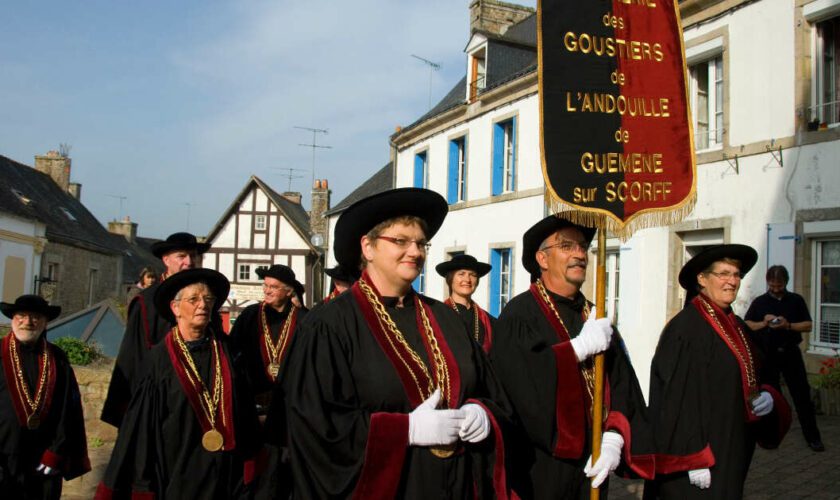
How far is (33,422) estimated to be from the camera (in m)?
5.43

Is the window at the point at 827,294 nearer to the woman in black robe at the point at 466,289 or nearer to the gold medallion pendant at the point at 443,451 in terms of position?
→ the woman in black robe at the point at 466,289

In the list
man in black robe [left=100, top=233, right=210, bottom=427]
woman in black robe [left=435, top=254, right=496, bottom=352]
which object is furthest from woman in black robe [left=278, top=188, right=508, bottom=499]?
woman in black robe [left=435, top=254, right=496, bottom=352]

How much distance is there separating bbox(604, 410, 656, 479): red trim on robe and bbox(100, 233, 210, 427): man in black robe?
2.61m

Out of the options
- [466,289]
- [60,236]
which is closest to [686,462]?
[466,289]

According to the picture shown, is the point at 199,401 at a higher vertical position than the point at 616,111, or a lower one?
lower

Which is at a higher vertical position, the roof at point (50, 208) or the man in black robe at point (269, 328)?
the roof at point (50, 208)

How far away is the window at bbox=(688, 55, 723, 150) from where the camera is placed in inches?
521

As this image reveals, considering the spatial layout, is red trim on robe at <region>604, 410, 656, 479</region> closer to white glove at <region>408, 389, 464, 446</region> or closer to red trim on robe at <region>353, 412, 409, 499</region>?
white glove at <region>408, 389, 464, 446</region>

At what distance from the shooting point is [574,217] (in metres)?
4.48

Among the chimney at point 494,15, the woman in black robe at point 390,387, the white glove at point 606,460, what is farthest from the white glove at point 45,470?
the chimney at point 494,15

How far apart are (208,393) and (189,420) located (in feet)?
0.65

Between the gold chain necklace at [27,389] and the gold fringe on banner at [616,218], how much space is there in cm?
379

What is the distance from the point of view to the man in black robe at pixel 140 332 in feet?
17.8

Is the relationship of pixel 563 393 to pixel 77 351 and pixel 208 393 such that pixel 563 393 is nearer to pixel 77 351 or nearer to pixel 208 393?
pixel 208 393
